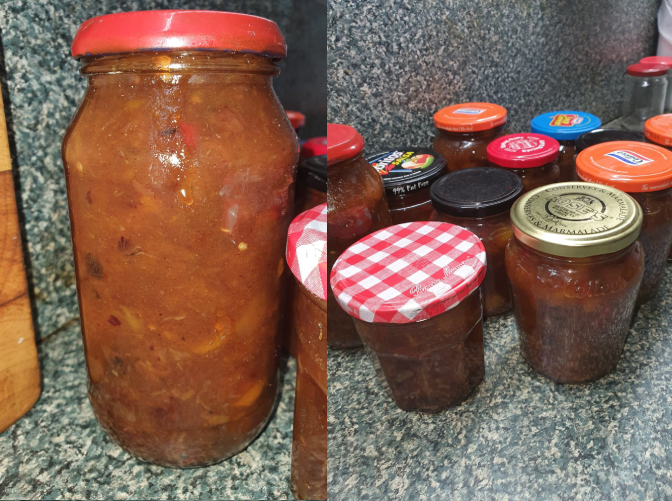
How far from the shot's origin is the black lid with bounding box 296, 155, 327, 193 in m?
0.73

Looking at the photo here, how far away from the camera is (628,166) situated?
73 cm

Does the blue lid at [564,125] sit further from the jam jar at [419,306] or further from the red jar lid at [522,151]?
the jam jar at [419,306]

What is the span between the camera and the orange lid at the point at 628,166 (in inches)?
27.2

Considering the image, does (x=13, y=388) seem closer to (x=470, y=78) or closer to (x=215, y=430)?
(x=215, y=430)

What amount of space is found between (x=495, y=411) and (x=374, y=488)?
0.19m

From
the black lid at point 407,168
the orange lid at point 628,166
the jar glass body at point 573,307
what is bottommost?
the jar glass body at point 573,307

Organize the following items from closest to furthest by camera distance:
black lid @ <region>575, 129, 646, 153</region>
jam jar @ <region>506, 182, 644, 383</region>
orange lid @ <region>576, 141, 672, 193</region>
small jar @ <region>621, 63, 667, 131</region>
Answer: jam jar @ <region>506, 182, 644, 383</region> → orange lid @ <region>576, 141, 672, 193</region> → black lid @ <region>575, 129, 646, 153</region> → small jar @ <region>621, 63, 667, 131</region>

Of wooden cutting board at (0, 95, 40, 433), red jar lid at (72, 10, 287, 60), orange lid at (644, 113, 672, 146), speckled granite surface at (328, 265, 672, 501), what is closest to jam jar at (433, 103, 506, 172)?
orange lid at (644, 113, 672, 146)

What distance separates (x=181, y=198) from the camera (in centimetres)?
52

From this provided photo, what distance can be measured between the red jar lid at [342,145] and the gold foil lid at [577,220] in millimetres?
223

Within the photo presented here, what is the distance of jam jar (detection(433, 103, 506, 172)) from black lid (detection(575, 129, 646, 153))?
159mm

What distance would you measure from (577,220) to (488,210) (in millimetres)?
131

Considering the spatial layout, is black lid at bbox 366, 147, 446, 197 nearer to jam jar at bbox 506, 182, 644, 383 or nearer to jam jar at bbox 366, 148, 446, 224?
jam jar at bbox 366, 148, 446, 224

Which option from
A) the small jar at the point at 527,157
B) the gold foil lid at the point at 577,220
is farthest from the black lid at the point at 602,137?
the gold foil lid at the point at 577,220
